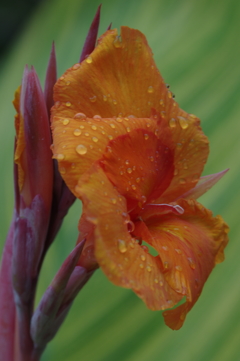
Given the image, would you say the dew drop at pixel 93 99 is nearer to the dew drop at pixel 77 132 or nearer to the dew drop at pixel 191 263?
the dew drop at pixel 77 132

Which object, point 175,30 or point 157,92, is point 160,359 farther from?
point 175,30

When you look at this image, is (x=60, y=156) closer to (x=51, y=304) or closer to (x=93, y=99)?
(x=93, y=99)

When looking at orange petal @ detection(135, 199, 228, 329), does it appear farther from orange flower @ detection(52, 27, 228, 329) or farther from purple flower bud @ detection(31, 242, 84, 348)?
purple flower bud @ detection(31, 242, 84, 348)

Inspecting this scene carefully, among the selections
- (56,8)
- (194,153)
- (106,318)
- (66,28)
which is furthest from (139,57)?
(56,8)

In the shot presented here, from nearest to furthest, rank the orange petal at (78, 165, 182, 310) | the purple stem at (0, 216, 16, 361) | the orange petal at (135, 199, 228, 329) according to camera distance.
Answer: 1. the orange petal at (78, 165, 182, 310)
2. the orange petal at (135, 199, 228, 329)
3. the purple stem at (0, 216, 16, 361)

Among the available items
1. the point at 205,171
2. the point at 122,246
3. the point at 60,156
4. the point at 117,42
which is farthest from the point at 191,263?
the point at 205,171

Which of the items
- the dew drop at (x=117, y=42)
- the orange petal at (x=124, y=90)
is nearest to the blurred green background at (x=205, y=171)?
the orange petal at (x=124, y=90)

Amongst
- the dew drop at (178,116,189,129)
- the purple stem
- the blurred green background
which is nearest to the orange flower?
the dew drop at (178,116,189,129)
